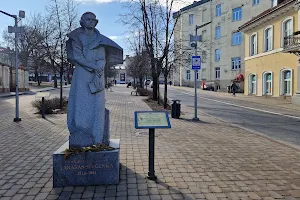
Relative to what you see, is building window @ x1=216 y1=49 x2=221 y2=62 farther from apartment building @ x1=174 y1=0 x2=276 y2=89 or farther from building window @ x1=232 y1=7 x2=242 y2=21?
building window @ x1=232 y1=7 x2=242 y2=21

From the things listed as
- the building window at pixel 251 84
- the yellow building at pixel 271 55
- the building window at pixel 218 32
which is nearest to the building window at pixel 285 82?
the yellow building at pixel 271 55

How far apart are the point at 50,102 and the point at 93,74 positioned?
11628mm

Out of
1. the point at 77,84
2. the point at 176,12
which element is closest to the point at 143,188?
the point at 77,84

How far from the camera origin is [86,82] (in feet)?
15.0

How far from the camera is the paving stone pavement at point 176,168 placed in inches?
163

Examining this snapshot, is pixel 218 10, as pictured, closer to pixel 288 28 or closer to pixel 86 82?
pixel 288 28

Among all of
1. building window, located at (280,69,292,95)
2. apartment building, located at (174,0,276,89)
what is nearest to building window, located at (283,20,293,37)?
building window, located at (280,69,292,95)

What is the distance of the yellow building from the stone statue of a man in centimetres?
2268

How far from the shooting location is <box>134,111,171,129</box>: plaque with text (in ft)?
14.7

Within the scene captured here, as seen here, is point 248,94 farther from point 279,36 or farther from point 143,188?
point 143,188

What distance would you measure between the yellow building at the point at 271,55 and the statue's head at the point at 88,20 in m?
22.7

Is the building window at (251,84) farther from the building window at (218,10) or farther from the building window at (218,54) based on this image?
the building window at (218,10)

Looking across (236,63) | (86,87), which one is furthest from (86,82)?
(236,63)

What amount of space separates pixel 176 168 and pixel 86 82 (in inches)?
94.3
